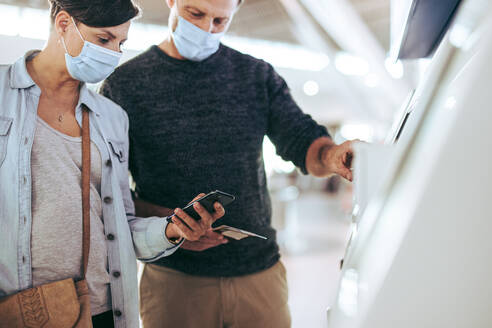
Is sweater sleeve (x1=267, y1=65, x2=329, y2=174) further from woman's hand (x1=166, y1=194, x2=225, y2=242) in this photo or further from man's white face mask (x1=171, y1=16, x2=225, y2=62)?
woman's hand (x1=166, y1=194, x2=225, y2=242)

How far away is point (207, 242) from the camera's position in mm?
1127

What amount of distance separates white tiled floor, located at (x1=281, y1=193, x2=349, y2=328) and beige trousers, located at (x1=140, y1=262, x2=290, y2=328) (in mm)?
444

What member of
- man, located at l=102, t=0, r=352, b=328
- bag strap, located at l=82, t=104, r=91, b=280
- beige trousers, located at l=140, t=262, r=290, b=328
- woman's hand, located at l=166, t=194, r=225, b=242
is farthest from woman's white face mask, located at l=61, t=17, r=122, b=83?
beige trousers, located at l=140, t=262, r=290, b=328

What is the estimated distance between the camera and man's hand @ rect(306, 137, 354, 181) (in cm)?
113

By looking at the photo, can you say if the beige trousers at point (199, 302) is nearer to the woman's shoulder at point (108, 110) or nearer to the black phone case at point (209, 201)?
the black phone case at point (209, 201)

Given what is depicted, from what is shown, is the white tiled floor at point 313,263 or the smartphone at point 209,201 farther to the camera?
the white tiled floor at point 313,263

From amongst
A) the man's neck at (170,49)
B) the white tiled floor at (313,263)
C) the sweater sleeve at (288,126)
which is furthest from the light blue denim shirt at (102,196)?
the white tiled floor at (313,263)

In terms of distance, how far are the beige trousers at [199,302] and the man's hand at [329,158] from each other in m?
0.41

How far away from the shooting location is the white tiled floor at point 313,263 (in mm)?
3426

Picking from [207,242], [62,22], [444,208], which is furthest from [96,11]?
[444,208]

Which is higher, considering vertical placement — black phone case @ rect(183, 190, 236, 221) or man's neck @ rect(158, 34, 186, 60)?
man's neck @ rect(158, 34, 186, 60)

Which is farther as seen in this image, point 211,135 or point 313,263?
point 313,263

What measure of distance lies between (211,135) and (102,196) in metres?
0.39

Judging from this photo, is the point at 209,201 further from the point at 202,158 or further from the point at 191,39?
the point at 191,39
